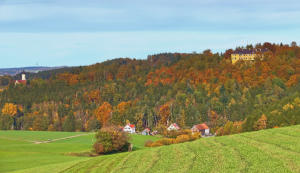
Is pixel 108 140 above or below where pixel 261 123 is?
above

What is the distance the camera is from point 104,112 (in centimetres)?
18112

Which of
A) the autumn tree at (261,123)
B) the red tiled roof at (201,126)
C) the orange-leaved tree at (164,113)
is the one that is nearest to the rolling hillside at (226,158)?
the autumn tree at (261,123)

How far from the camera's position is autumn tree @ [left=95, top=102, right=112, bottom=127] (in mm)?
173400

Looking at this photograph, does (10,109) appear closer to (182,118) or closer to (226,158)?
(182,118)

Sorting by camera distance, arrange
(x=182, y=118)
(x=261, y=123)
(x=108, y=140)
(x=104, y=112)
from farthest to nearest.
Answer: (x=104, y=112), (x=182, y=118), (x=261, y=123), (x=108, y=140)

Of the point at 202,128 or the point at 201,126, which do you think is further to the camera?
the point at 201,126

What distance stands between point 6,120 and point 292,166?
6768 inches

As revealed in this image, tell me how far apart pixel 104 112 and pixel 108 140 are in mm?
118999

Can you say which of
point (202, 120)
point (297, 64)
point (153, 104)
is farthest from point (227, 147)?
point (297, 64)

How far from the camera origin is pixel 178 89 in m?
199

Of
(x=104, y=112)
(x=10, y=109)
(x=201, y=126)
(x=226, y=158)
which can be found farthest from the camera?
(x=10, y=109)

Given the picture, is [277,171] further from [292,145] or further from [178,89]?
[178,89]

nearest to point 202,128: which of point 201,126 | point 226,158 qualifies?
point 201,126

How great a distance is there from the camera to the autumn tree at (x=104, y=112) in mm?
173400
